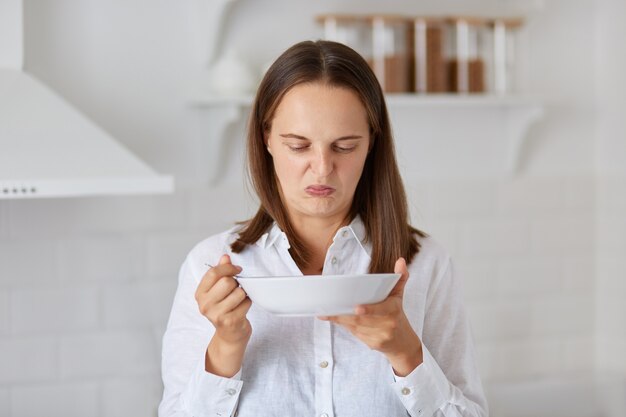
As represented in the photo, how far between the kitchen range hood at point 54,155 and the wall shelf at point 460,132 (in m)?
0.54

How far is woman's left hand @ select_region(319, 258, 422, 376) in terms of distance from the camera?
128 cm

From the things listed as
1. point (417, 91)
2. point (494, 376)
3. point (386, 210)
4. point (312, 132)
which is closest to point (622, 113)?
point (417, 91)

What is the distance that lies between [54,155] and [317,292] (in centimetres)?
93

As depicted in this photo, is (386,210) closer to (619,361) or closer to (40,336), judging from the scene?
(40,336)

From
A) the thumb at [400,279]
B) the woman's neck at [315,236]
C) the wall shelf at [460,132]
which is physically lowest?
the thumb at [400,279]

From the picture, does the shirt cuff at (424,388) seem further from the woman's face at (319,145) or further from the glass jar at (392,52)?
the glass jar at (392,52)

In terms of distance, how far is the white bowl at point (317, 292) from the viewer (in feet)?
3.95

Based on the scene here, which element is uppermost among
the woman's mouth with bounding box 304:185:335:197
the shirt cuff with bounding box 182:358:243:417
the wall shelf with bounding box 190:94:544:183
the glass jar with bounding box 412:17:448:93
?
the glass jar with bounding box 412:17:448:93

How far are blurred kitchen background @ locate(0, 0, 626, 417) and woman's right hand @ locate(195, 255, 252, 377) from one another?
2.43 feet

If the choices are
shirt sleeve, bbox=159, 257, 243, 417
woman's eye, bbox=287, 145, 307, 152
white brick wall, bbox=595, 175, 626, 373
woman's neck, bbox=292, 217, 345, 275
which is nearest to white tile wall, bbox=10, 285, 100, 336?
shirt sleeve, bbox=159, 257, 243, 417

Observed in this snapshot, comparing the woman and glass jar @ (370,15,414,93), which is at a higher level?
glass jar @ (370,15,414,93)

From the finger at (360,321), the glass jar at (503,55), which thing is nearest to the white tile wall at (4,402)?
the finger at (360,321)

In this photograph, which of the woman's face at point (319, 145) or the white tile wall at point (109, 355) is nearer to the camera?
the woman's face at point (319, 145)

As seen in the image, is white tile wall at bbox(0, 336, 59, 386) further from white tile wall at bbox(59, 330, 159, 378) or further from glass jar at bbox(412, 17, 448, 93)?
glass jar at bbox(412, 17, 448, 93)
